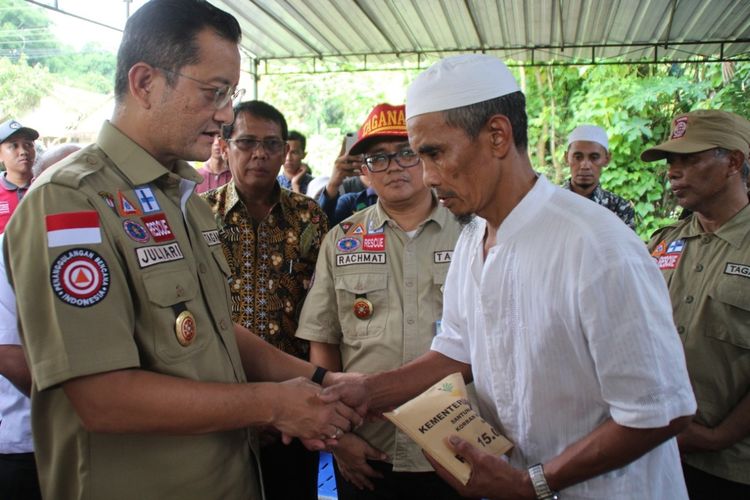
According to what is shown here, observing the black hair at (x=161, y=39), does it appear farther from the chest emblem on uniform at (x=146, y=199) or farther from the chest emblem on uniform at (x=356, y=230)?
the chest emblem on uniform at (x=356, y=230)

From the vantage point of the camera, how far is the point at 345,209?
413 cm

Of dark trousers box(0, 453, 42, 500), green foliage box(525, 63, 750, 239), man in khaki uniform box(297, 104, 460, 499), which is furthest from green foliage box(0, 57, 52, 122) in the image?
green foliage box(525, 63, 750, 239)

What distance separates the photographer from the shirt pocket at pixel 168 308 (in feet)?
5.15

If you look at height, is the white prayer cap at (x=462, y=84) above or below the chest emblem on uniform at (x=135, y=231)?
above

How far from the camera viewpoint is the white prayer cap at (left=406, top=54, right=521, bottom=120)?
1658mm

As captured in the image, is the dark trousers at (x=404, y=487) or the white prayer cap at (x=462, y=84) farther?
the dark trousers at (x=404, y=487)

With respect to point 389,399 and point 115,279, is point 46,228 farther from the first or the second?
point 389,399

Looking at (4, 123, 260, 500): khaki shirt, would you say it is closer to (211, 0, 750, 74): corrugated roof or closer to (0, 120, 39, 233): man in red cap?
(0, 120, 39, 233): man in red cap

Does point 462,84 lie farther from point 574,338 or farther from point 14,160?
point 14,160

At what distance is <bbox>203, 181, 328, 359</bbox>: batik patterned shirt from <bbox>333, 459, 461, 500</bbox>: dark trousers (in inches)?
32.0

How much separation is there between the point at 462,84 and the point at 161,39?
2.96ft

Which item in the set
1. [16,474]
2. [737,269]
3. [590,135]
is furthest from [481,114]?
[590,135]

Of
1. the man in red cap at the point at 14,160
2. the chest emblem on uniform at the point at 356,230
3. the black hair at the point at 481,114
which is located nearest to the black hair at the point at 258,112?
the chest emblem on uniform at the point at 356,230

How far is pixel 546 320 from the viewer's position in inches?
61.3
